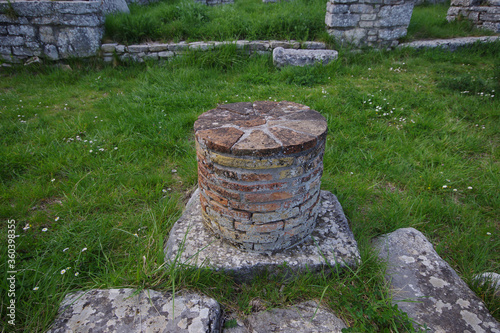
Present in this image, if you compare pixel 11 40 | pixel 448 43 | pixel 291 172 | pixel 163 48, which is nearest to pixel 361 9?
pixel 448 43

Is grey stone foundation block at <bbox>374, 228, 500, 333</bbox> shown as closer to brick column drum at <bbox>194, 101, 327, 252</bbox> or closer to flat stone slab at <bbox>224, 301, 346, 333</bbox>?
flat stone slab at <bbox>224, 301, 346, 333</bbox>

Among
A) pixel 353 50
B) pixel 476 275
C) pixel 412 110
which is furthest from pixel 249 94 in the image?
pixel 476 275

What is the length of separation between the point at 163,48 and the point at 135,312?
5261 mm

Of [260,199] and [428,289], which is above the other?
[260,199]

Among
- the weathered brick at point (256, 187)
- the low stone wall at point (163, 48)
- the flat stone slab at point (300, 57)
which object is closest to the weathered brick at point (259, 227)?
the weathered brick at point (256, 187)

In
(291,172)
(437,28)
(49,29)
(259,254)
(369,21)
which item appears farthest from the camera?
(437,28)

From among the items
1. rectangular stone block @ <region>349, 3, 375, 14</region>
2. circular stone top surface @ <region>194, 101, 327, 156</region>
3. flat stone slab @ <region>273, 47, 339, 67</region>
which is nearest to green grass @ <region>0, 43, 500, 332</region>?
flat stone slab @ <region>273, 47, 339, 67</region>

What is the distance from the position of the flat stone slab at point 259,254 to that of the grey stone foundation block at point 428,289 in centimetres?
31

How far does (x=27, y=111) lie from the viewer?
423 cm

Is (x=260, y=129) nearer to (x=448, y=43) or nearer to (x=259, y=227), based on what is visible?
(x=259, y=227)

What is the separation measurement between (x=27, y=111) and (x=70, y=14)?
2387 mm

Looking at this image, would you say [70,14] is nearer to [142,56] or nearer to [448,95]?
[142,56]

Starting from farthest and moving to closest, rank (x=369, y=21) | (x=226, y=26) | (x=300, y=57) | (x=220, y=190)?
(x=226, y=26) < (x=369, y=21) < (x=300, y=57) < (x=220, y=190)

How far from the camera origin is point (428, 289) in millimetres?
1877
